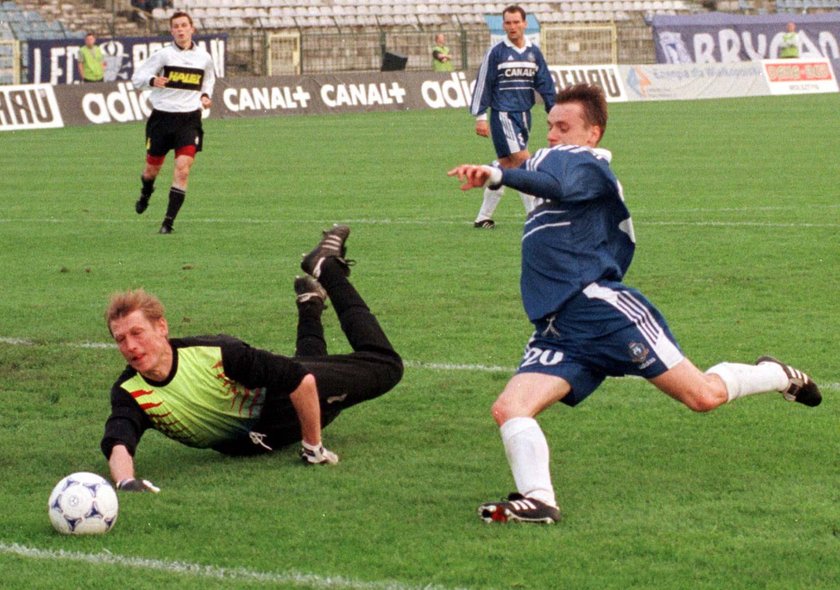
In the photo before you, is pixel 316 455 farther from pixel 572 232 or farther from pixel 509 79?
pixel 509 79

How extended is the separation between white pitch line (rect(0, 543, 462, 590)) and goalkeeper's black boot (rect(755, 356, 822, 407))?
226 cm

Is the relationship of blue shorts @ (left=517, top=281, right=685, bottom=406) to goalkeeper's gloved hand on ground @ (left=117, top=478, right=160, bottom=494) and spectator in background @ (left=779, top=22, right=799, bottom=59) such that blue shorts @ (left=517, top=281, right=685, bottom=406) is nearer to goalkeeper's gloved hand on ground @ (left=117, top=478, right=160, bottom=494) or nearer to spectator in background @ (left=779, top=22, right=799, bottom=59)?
goalkeeper's gloved hand on ground @ (left=117, top=478, right=160, bottom=494)

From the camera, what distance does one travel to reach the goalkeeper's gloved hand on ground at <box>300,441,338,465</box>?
6.27 m

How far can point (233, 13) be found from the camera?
4466 cm

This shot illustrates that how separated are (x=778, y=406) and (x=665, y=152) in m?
16.7

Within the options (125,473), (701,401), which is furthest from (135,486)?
(701,401)

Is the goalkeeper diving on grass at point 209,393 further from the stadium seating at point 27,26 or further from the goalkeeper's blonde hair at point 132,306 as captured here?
the stadium seating at point 27,26

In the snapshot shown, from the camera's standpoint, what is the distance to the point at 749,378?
20.0ft

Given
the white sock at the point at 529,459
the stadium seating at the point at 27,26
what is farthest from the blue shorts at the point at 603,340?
the stadium seating at the point at 27,26

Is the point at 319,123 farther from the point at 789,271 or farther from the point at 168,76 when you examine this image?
the point at 789,271

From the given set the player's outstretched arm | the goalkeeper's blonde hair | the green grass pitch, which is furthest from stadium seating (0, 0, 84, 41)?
the player's outstretched arm

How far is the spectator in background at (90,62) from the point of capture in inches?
1396

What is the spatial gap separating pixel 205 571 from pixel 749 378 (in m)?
2.35

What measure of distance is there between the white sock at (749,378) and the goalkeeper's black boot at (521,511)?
1027mm
